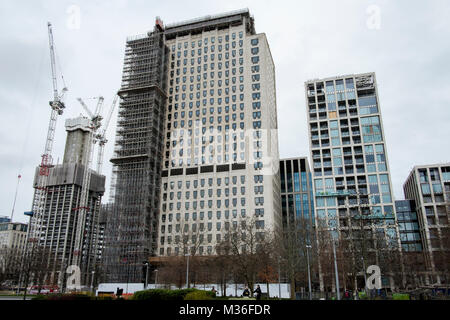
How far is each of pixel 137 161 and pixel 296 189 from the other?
6595 cm

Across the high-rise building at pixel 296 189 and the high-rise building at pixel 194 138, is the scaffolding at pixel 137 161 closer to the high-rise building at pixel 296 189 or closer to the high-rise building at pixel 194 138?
the high-rise building at pixel 194 138

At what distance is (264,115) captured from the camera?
108750 mm

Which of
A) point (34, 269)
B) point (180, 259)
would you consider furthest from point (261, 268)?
point (34, 269)

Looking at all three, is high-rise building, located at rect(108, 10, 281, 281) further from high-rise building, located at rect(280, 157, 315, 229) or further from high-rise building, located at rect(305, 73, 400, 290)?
high-rise building, located at rect(280, 157, 315, 229)

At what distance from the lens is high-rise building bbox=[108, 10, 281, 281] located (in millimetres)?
101125

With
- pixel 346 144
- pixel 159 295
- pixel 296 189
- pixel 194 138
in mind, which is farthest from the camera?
pixel 296 189

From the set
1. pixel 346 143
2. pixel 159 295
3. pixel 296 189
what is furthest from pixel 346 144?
pixel 159 295

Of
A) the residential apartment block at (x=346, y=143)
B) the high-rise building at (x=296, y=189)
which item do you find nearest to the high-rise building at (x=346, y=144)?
the residential apartment block at (x=346, y=143)

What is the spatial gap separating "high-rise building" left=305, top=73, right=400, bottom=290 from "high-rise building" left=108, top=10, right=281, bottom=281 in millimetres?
14944

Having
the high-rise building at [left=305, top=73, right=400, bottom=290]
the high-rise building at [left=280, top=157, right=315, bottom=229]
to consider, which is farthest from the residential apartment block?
the high-rise building at [left=280, top=157, right=315, bottom=229]

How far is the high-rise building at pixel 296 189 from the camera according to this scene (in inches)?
5517

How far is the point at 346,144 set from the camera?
11862 cm

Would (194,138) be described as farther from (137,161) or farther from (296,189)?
(296,189)

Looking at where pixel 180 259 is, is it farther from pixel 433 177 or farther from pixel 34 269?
pixel 433 177
